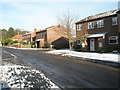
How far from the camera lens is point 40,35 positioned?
50562 mm

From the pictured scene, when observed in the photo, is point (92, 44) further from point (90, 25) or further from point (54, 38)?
point (54, 38)

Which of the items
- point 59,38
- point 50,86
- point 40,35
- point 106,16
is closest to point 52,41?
point 59,38

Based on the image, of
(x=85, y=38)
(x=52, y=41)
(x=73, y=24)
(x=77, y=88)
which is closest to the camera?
(x=77, y=88)

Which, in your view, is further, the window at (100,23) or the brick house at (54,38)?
the brick house at (54,38)

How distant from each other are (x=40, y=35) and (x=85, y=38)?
28.9 metres

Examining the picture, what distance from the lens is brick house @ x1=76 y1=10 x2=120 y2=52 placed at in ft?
72.9

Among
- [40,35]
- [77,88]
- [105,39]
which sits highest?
[40,35]

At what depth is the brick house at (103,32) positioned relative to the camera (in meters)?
22.2

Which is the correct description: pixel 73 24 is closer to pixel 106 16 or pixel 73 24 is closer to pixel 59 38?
pixel 106 16

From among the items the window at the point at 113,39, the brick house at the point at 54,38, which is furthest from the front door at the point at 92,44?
the brick house at the point at 54,38

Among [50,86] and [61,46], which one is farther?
[61,46]

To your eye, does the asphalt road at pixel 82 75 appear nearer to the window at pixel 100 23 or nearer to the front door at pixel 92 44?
the front door at pixel 92 44

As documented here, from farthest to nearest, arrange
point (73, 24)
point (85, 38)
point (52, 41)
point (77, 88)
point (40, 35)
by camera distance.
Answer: point (40, 35), point (52, 41), point (73, 24), point (85, 38), point (77, 88)

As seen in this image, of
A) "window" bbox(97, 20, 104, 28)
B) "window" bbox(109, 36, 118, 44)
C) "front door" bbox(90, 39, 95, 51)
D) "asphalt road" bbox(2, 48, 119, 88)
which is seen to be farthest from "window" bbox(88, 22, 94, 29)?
"asphalt road" bbox(2, 48, 119, 88)
